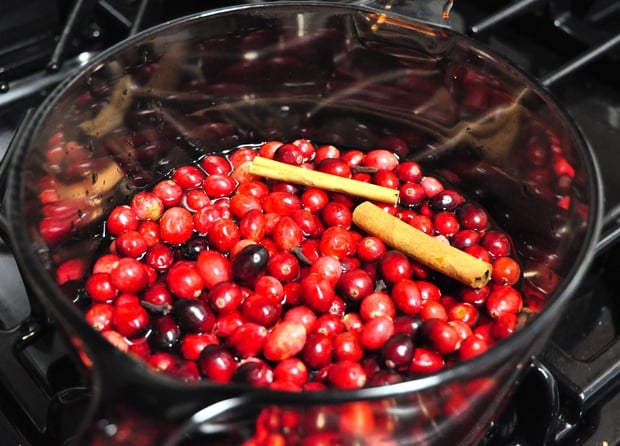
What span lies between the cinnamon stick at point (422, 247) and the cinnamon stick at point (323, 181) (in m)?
0.02

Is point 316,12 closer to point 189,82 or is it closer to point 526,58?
point 189,82

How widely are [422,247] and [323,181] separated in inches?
7.5

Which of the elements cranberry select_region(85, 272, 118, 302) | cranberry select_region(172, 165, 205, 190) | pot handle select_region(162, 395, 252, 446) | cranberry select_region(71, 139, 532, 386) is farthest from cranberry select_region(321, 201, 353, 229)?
pot handle select_region(162, 395, 252, 446)

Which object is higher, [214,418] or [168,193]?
[214,418]

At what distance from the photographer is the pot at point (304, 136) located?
1.87ft

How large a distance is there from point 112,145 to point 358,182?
14.6 inches

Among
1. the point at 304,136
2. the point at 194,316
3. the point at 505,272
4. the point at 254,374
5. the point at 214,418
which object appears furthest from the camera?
the point at 304,136

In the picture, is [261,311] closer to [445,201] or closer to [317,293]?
[317,293]

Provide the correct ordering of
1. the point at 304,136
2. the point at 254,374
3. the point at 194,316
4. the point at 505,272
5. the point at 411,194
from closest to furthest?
the point at 254,374
the point at 194,316
the point at 505,272
the point at 411,194
the point at 304,136

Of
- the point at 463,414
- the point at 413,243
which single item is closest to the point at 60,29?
the point at 413,243

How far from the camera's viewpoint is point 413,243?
97cm

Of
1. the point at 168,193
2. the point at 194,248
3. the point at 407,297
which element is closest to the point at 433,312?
the point at 407,297

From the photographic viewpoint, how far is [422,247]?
96 centimetres

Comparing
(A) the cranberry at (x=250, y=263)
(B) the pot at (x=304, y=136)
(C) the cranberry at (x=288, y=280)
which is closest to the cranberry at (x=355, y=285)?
(C) the cranberry at (x=288, y=280)
